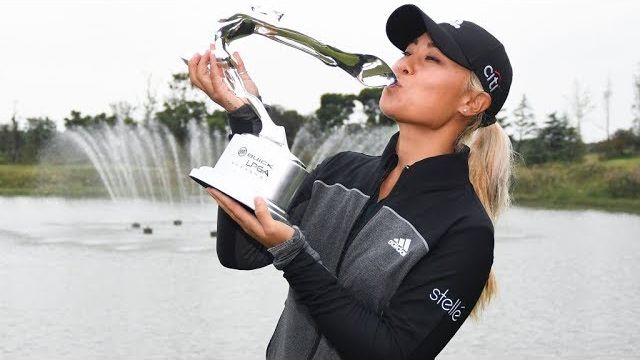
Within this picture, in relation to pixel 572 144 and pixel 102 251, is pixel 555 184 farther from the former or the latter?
pixel 102 251

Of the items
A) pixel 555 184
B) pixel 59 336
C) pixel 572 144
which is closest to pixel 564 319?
pixel 59 336

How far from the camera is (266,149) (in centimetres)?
229

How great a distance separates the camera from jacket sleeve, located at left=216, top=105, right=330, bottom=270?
8.11ft

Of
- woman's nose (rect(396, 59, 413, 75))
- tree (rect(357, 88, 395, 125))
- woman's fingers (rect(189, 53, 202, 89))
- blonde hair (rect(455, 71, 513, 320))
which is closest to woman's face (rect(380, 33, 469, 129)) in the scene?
woman's nose (rect(396, 59, 413, 75))

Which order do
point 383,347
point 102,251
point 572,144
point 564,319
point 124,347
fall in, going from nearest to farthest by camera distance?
point 383,347 < point 124,347 < point 564,319 < point 102,251 < point 572,144

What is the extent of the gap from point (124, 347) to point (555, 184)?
3174 centimetres

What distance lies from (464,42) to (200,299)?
8956 millimetres

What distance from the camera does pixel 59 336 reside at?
29.7 feet

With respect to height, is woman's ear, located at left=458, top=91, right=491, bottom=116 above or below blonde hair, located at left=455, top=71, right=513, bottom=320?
above

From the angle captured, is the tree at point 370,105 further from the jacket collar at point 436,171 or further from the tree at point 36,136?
the jacket collar at point 436,171

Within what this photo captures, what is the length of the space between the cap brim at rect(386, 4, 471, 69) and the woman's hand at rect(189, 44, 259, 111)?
0.41 m

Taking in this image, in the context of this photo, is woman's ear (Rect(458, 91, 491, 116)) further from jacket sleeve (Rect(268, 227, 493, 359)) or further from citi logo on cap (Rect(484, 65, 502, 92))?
jacket sleeve (Rect(268, 227, 493, 359))

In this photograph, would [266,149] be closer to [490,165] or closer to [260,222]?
[260,222]

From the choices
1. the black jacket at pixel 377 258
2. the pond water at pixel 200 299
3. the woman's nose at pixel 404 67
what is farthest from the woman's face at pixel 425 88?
the pond water at pixel 200 299
